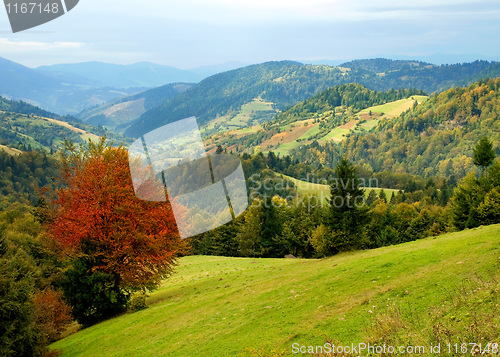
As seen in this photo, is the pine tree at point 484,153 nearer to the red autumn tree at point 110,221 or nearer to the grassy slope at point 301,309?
the grassy slope at point 301,309

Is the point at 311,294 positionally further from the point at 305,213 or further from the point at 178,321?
the point at 305,213

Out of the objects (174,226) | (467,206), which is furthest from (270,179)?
(174,226)

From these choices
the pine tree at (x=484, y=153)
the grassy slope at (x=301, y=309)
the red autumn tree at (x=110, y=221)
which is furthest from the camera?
the pine tree at (x=484, y=153)

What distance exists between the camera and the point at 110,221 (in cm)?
2794

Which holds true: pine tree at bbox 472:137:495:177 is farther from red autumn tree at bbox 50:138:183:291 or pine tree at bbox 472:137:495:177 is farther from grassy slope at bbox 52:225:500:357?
red autumn tree at bbox 50:138:183:291

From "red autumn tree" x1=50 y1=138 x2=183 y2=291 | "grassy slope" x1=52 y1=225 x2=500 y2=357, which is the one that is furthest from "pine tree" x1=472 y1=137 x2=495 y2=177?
"red autumn tree" x1=50 y1=138 x2=183 y2=291

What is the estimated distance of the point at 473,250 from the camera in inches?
819

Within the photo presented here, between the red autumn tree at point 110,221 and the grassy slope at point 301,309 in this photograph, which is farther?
the red autumn tree at point 110,221

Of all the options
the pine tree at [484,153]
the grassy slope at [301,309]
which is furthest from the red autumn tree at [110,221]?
the pine tree at [484,153]

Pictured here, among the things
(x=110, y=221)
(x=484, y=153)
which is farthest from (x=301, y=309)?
(x=484, y=153)

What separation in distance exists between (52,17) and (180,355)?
14.2m

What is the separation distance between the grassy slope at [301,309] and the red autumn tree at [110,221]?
3.47 metres

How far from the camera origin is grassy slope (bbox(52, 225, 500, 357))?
14.5 m

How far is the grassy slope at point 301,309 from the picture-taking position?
14523 millimetres
